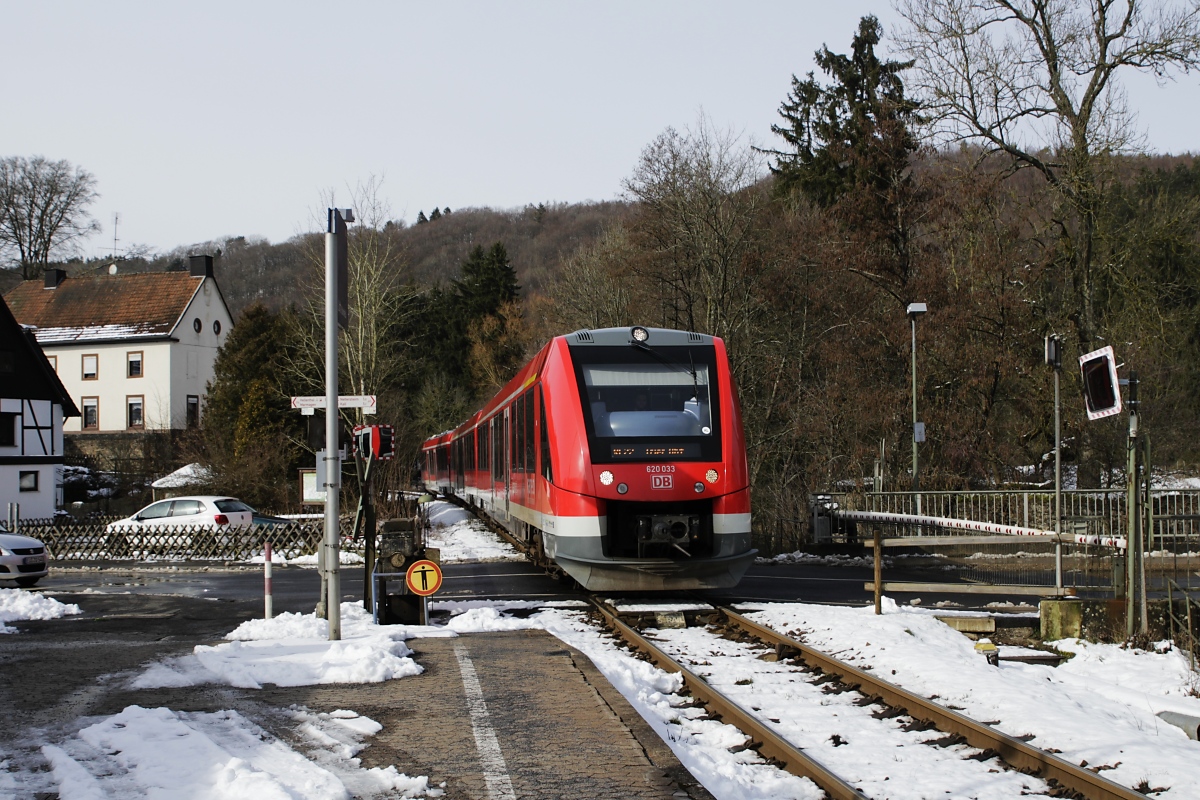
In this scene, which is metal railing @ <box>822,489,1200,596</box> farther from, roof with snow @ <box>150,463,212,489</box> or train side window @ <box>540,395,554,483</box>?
roof with snow @ <box>150,463,212,489</box>

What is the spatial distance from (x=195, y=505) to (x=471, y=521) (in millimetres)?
9182

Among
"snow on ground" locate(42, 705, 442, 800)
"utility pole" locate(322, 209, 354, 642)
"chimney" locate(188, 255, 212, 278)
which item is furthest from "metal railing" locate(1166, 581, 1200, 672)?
"chimney" locate(188, 255, 212, 278)

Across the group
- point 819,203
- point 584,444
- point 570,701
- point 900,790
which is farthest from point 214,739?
point 819,203

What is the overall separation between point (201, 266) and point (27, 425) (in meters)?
22.2

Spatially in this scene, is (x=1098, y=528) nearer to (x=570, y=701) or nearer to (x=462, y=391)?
(x=570, y=701)

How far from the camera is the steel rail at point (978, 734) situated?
6035mm

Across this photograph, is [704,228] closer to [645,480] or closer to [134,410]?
[645,480]

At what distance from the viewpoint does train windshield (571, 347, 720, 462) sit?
13.4 metres

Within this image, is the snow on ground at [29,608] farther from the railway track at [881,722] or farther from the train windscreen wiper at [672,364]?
the railway track at [881,722]

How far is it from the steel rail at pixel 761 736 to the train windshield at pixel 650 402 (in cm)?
340

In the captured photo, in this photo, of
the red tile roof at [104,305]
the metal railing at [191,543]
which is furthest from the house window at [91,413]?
the metal railing at [191,543]

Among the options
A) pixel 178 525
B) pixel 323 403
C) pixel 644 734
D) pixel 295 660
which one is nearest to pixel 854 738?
pixel 644 734

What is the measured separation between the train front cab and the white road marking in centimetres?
375

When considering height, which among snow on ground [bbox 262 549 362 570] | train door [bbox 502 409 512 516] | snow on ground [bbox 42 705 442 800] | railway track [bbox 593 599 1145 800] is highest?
train door [bbox 502 409 512 516]
